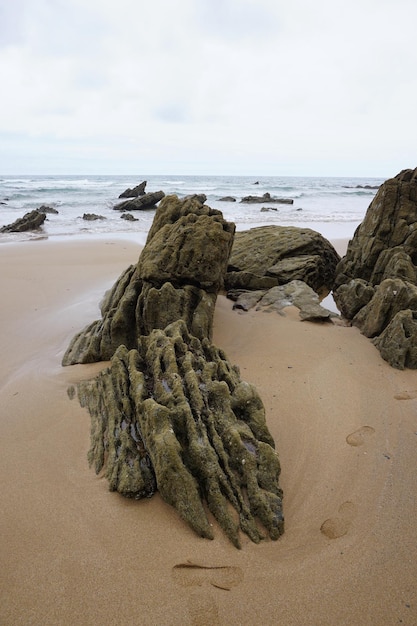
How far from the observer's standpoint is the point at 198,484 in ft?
8.96

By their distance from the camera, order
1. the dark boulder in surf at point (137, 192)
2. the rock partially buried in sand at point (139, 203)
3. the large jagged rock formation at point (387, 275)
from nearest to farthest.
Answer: the large jagged rock formation at point (387, 275), the rock partially buried in sand at point (139, 203), the dark boulder in surf at point (137, 192)

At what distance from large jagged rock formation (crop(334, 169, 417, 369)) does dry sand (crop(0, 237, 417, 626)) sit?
1.71 ft

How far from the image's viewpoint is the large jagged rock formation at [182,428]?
8.77 ft

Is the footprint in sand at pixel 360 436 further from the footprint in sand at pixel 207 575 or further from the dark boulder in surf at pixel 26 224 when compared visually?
the dark boulder in surf at pixel 26 224

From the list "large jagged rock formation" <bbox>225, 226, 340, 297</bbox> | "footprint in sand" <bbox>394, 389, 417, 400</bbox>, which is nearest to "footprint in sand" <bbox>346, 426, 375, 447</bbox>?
"footprint in sand" <bbox>394, 389, 417, 400</bbox>

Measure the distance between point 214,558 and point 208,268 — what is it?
12.3 ft

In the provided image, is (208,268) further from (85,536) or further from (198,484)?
(85,536)

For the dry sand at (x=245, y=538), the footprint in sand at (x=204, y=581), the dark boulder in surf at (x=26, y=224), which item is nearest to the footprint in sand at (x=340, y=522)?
the dry sand at (x=245, y=538)

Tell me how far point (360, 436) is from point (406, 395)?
100cm

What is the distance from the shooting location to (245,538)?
2.54m

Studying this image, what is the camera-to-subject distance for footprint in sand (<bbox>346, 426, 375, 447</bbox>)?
11.5 ft

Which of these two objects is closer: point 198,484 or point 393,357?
point 198,484

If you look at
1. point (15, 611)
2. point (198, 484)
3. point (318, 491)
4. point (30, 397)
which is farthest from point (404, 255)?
point (15, 611)

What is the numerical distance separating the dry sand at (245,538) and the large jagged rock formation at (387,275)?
20.6 inches
